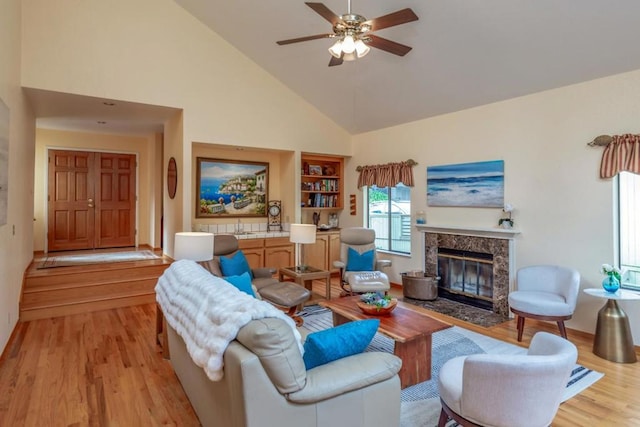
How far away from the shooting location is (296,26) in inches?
170

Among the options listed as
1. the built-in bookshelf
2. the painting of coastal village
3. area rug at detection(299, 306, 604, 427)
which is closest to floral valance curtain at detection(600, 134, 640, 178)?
area rug at detection(299, 306, 604, 427)

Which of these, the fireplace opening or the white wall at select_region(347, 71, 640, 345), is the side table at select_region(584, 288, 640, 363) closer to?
→ the white wall at select_region(347, 71, 640, 345)

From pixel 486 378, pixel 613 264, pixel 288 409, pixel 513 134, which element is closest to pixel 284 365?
pixel 288 409

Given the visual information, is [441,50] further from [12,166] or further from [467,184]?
[12,166]

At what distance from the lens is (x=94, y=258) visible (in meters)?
5.68

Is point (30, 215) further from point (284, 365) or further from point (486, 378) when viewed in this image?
point (486, 378)

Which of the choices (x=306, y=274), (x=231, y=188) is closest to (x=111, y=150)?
(x=231, y=188)

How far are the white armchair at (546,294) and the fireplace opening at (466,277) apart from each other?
70 centimetres

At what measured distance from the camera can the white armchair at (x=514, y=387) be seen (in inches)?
62.9

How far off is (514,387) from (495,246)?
313cm

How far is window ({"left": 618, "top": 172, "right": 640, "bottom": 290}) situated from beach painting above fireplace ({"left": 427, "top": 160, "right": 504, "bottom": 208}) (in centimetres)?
116

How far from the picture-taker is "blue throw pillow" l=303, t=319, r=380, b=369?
5.77ft

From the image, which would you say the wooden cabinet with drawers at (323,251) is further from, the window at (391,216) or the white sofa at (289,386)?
the white sofa at (289,386)

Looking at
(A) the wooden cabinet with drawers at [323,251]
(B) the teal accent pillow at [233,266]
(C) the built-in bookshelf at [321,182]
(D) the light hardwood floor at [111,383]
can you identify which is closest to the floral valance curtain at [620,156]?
(D) the light hardwood floor at [111,383]
